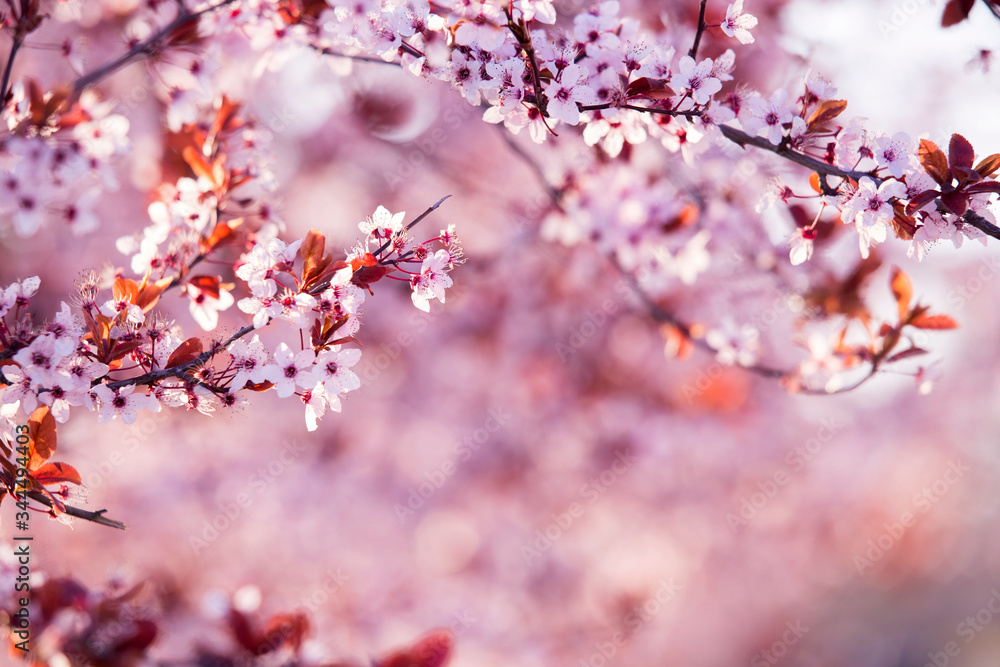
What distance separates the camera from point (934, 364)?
154 cm

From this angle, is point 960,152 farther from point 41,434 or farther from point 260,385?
point 41,434

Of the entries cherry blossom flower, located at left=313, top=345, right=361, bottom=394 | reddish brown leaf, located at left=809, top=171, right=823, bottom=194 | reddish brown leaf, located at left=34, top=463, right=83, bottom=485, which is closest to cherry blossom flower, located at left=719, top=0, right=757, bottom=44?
reddish brown leaf, located at left=809, top=171, right=823, bottom=194

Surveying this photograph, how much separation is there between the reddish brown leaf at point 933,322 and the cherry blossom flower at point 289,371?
148cm

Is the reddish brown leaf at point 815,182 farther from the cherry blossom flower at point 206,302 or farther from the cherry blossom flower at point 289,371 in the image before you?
the cherry blossom flower at point 206,302

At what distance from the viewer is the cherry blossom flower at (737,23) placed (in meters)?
1.12

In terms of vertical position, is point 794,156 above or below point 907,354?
above

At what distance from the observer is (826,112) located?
40.5 inches

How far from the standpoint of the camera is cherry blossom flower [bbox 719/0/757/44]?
1.12 m

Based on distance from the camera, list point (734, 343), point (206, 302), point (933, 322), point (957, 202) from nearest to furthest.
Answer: point (957, 202)
point (206, 302)
point (933, 322)
point (734, 343)

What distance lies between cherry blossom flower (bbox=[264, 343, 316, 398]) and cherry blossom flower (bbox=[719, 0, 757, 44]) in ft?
3.39

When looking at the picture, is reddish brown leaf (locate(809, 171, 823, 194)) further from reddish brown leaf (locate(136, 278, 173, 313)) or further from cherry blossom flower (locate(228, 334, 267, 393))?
reddish brown leaf (locate(136, 278, 173, 313))

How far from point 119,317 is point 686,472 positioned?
4.77m

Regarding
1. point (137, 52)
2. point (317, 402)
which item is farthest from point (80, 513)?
point (137, 52)

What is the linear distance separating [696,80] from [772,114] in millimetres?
159
